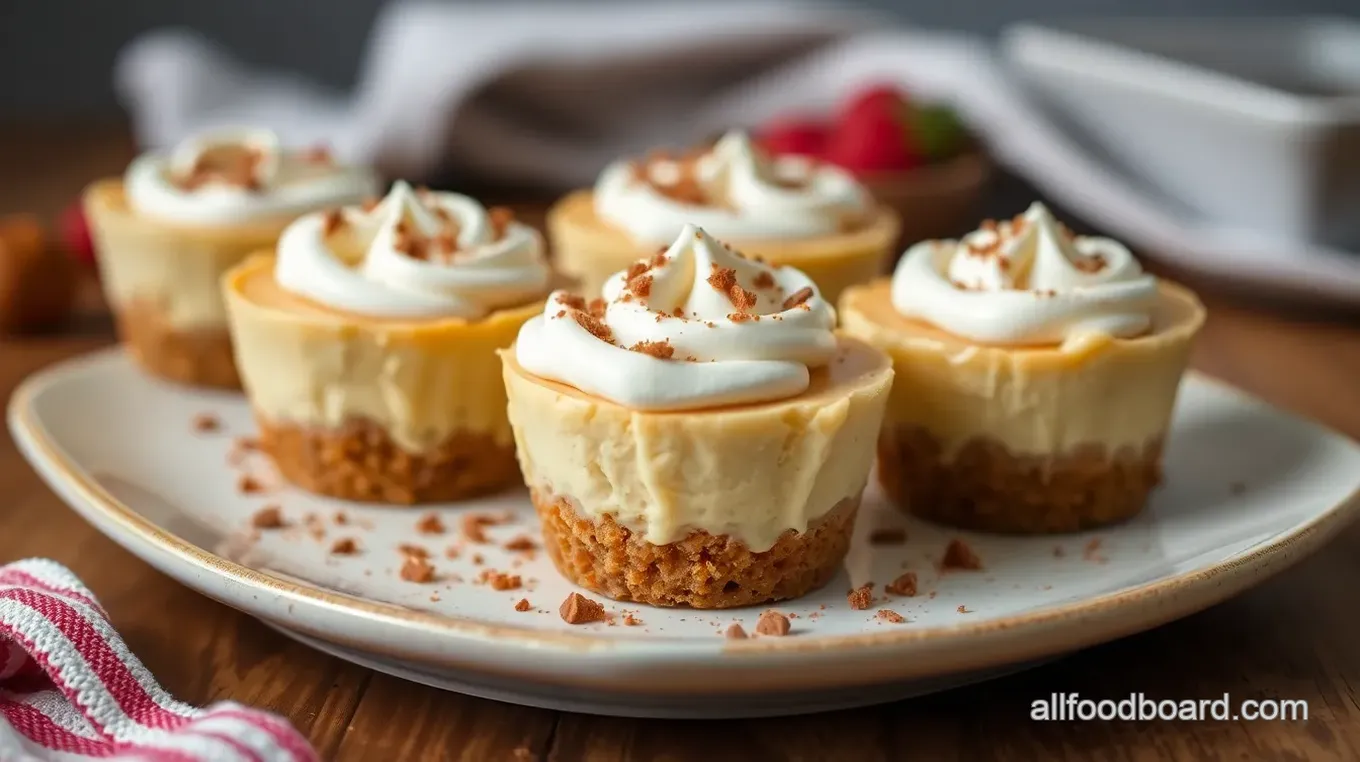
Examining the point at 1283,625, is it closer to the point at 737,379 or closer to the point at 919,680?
the point at 919,680

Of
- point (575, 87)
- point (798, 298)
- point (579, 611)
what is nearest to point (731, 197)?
point (798, 298)

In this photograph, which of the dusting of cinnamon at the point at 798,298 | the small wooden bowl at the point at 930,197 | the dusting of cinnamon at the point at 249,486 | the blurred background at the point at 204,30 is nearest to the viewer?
the dusting of cinnamon at the point at 798,298

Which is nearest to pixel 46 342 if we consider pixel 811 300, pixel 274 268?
pixel 274 268

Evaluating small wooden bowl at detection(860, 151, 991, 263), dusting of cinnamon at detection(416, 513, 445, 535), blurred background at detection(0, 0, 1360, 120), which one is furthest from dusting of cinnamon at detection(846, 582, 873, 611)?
blurred background at detection(0, 0, 1360, 120)

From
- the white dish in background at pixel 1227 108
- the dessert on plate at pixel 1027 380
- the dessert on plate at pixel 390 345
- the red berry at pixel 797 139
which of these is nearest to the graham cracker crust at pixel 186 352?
the dessert on plate at pixel 390 345

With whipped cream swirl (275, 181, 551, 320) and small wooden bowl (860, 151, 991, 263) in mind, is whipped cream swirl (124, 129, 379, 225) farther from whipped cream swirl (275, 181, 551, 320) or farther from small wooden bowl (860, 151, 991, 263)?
small wooden bowl (860, 151, 991, 263)

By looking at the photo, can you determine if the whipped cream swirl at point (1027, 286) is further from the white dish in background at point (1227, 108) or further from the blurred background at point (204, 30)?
the blurred background at point (204, 30)

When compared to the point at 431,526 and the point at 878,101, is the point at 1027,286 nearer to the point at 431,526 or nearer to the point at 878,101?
the point at 431,526
